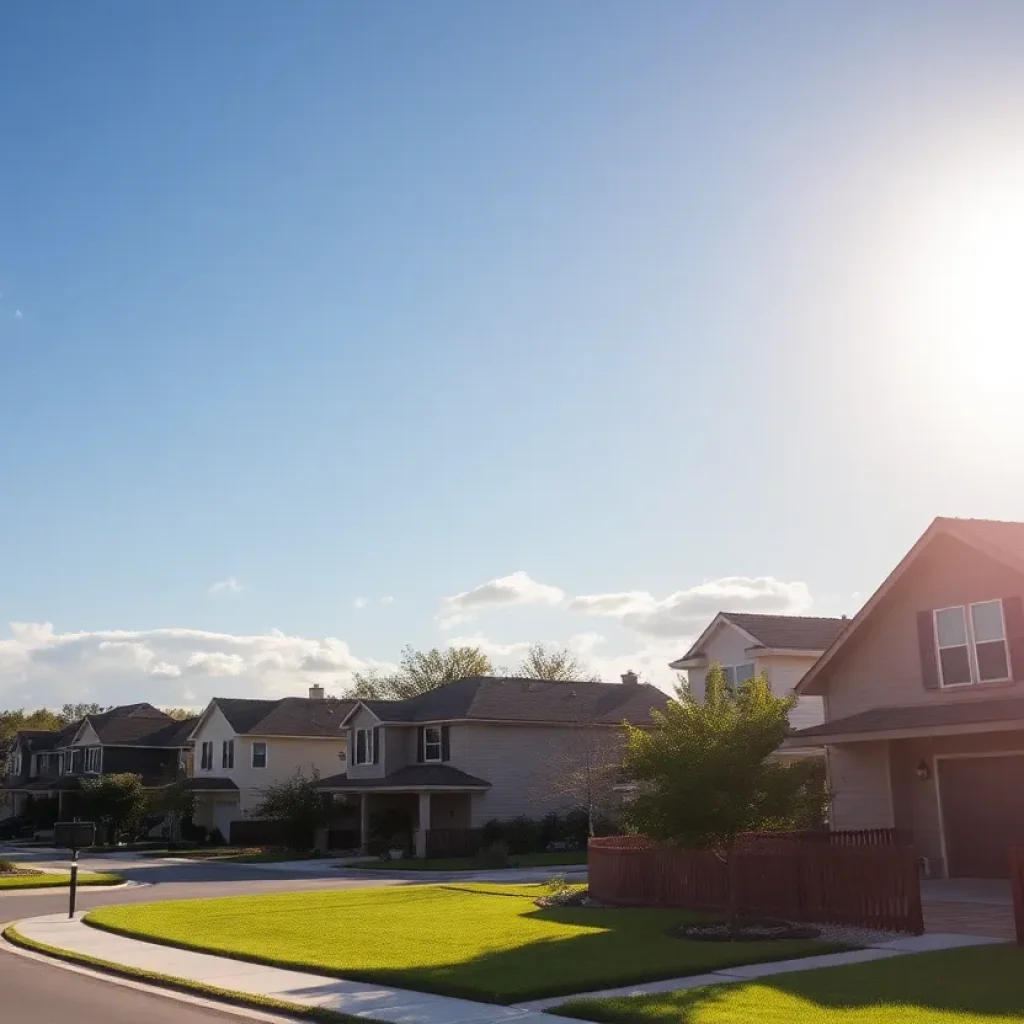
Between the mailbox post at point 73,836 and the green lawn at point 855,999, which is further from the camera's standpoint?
the mailbox post at point 73,836

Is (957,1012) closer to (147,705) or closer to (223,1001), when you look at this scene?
(223,1001)

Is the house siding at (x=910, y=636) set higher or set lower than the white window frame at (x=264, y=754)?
higher

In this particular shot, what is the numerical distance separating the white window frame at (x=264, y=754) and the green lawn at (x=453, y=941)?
3547cm

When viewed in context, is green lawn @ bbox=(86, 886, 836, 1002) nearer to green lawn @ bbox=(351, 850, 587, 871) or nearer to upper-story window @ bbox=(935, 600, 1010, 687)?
upper-story window @ bbox=(935, 600, 1010, 687)

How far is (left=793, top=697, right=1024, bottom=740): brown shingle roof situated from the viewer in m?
21.3

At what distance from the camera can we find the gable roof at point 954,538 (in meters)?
23.1

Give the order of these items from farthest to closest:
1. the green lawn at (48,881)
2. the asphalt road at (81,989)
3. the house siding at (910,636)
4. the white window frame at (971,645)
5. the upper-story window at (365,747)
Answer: the upper-story window at (365,747)
the green lawn at (48,881)
the house siding at (910,636)
the white window frame at (971,645)
the asphalt road at (81,989)

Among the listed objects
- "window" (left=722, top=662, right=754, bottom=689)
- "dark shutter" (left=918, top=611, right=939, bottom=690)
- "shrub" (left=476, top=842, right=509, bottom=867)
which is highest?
Answer: "window" (left=722, top=662, right=754, bottom=689)

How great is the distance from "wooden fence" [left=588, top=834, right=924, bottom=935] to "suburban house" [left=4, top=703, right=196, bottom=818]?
51.1 meters

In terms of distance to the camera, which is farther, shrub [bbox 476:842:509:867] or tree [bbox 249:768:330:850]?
tree [bbox 249:768:330:850]

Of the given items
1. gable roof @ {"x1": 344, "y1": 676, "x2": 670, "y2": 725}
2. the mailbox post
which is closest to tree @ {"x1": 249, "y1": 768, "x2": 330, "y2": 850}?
gable roof @ {"x1": 344, "y1": 676, "x2": 670, "y2": 725}

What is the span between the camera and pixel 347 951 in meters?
16.5

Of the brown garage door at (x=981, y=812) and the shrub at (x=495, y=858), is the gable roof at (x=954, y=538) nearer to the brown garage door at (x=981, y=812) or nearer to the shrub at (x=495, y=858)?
the brown garage door at (x=981, y=812)

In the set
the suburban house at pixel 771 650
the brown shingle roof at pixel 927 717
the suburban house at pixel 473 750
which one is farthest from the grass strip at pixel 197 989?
the suburban house at pixel 473 750
